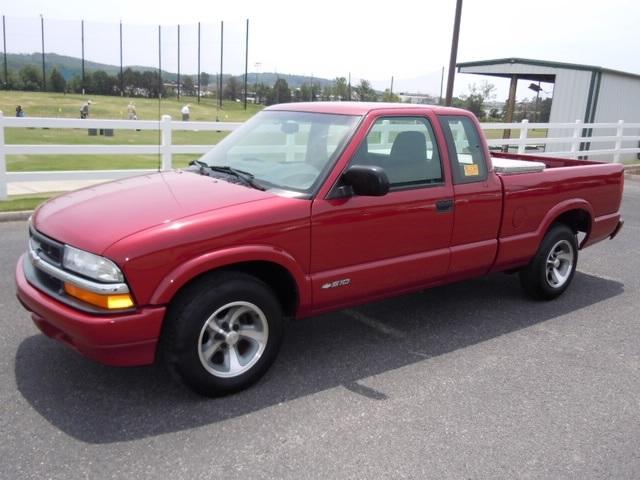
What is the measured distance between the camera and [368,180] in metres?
3.80

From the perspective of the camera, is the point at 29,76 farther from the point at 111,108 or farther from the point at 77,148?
the point at 77,148

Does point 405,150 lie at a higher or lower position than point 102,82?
lower

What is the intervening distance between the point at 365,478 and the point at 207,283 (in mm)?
1378

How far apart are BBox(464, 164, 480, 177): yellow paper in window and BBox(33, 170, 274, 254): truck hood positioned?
1.78 m

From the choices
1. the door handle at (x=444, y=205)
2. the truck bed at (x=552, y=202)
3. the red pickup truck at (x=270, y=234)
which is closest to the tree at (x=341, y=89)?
the truck bed at (x=552, y=202)

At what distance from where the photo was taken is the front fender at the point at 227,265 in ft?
10.8

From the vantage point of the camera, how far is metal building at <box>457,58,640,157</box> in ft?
65.8

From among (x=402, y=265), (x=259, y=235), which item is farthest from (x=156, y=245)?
(x=402, y=265)

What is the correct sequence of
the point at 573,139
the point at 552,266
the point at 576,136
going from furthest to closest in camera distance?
the point at 576,136, the point at 573,139, the point at 552,266

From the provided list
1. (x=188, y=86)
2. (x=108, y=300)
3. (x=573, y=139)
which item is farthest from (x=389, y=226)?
(x=188, y=86)

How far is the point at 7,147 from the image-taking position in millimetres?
9266

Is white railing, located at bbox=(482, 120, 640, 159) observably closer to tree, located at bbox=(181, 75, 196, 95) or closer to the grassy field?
the grassy field

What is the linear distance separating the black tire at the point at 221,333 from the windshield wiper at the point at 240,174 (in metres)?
0.68

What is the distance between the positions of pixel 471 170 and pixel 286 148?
1549 mm
